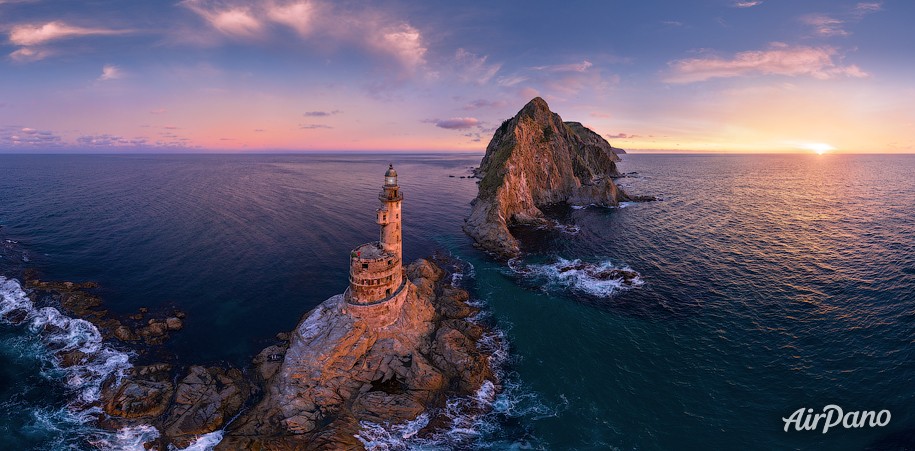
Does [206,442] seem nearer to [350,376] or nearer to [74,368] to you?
[350,376]

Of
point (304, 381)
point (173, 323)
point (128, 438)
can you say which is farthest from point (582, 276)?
point (173, 323)

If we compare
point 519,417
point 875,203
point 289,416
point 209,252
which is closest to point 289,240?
point 209,252

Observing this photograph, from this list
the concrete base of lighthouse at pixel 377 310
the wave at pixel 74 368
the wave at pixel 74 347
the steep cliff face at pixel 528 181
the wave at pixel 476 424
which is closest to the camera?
the wave at pixel 74 368

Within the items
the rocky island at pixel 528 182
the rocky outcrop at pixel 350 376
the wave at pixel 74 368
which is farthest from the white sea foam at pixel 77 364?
the rocky island at pixel 528 182

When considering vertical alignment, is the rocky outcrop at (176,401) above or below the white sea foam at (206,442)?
above

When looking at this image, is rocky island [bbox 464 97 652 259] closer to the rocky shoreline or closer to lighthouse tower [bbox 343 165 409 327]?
lighthouse tower [bbox 343 165 409 327]

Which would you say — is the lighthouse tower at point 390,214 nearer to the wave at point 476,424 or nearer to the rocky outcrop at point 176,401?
the wave at point 476,424
